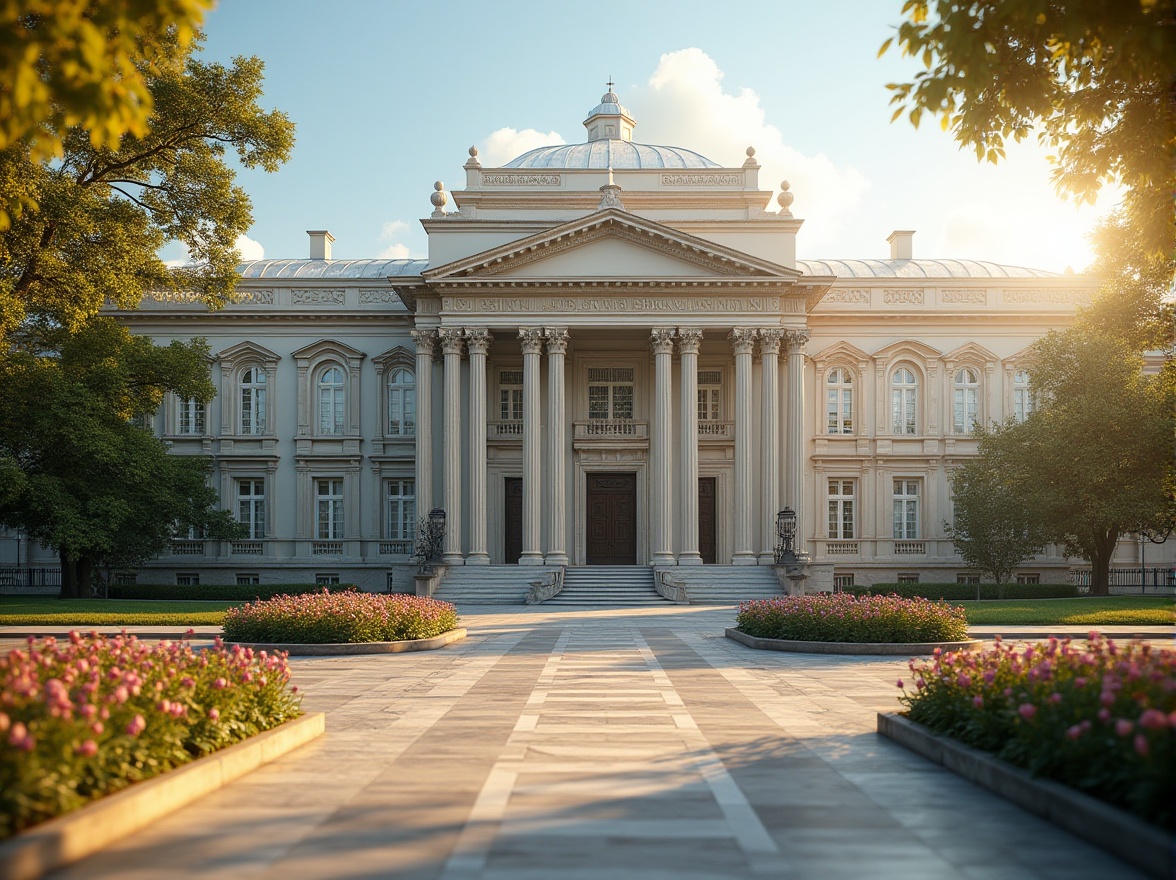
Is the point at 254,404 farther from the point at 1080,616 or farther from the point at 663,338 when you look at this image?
the point at 1080,616

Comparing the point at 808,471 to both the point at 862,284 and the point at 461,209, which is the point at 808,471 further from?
the point at 461,209

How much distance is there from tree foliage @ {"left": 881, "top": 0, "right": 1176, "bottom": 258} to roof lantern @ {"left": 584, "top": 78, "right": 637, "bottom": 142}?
42.6 metres

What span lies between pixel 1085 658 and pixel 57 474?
3360 centimetres

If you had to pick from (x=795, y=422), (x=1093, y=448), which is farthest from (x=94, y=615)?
(x=1093, y=448)

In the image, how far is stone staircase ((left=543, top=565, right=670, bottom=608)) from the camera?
120ft

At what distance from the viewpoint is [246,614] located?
2030 cm

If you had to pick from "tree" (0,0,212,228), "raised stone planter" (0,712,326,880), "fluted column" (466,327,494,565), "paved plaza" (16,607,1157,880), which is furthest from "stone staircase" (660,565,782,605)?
"tree" (0,0,212,228)

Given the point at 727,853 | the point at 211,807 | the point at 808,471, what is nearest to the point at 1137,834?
the point at 727,853

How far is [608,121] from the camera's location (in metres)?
55.5

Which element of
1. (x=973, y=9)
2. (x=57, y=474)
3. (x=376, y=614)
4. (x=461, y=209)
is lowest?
(x=376, y=614)

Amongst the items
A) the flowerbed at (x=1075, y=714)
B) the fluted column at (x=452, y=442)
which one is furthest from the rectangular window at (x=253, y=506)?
the flowerbed at (x=1075, y=714)

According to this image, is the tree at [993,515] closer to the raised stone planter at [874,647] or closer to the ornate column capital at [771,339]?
the ornate column capital at [771,339]

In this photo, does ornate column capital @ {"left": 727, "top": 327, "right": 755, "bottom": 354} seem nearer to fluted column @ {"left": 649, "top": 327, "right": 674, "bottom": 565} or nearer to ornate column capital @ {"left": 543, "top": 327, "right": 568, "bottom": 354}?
fluted column @ {"left": 649, "top": 327, "right": 674, "bottom": 565}

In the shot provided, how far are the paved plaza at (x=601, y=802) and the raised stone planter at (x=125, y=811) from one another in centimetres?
12
